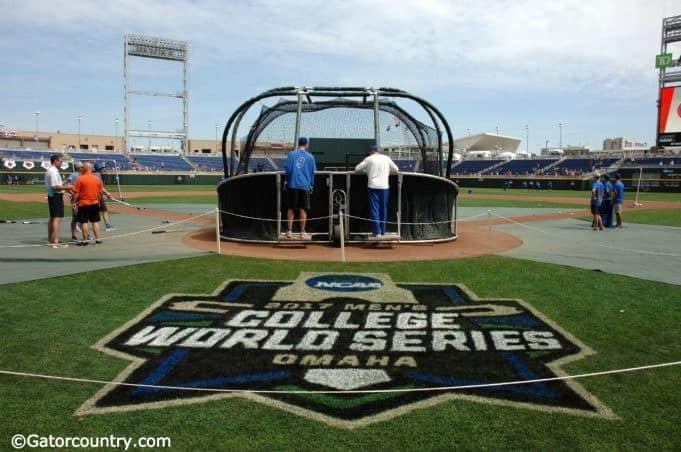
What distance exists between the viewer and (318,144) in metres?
12.0

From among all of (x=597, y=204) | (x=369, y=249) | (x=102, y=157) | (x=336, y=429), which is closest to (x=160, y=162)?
(x=102, y=157)

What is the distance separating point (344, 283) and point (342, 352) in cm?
258

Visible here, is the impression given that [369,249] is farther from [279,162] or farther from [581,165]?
[581,165]

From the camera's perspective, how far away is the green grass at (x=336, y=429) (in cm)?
311

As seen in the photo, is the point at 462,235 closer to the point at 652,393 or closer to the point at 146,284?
the point at 146,284

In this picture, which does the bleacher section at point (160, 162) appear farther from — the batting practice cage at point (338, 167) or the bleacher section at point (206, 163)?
the batting practice cage at point (338, 167)

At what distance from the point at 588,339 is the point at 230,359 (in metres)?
3.31

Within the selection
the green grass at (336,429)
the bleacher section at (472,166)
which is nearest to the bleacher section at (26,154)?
the bleacher section at (472,166)

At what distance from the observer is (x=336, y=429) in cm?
321

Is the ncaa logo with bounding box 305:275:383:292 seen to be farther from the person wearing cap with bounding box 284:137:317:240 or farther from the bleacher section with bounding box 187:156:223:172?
the bleacher section with bounding box 187:156:223:172

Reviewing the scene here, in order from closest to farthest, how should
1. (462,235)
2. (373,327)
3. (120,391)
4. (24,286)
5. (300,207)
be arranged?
(120,391) < (373,327) < (24,286) < (300,207) < (462,235)

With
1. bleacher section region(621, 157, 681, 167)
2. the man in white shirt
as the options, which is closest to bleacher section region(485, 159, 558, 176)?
bleacher section region(621, 157, 681, 167)

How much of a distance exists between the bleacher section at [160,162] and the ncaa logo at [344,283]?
65407 mm

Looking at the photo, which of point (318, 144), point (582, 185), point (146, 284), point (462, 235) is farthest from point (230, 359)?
point (582, 185)
